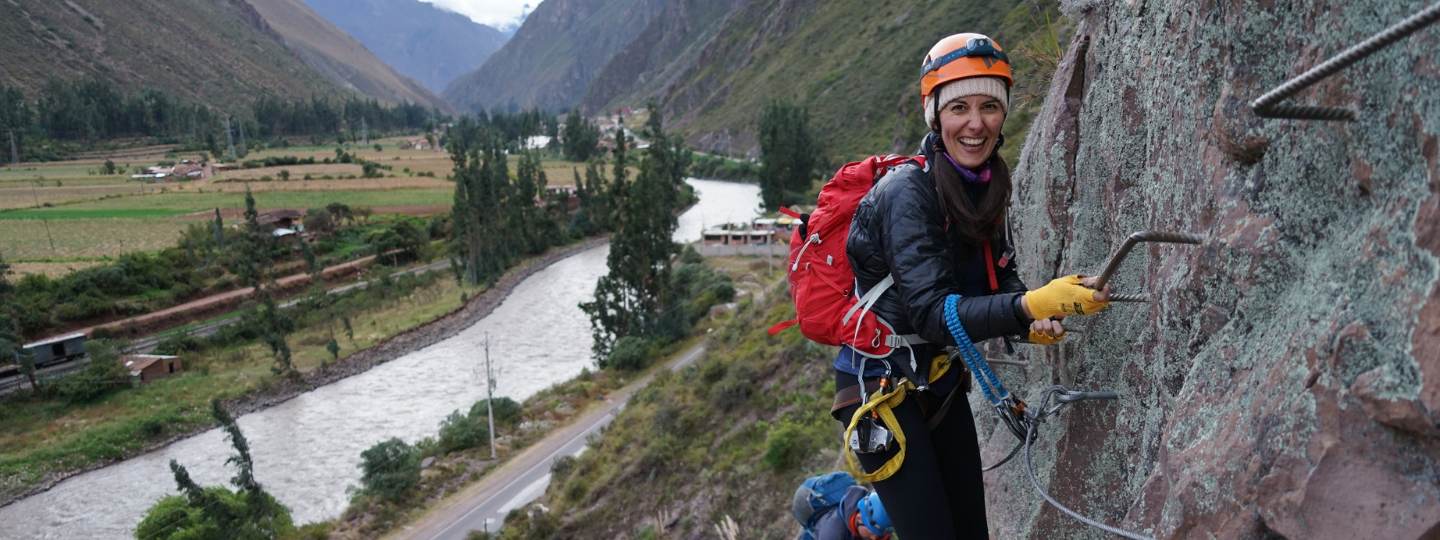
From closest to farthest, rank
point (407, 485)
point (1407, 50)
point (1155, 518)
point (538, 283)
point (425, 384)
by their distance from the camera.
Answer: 1. point (1407, 50)
2. point (1155, 518)
3. point (407, 485)
4. point (425, 384)
5. point (538, 283)

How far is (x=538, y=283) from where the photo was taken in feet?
199


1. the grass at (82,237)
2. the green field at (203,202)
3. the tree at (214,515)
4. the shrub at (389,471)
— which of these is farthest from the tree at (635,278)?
the green field at (203,202)

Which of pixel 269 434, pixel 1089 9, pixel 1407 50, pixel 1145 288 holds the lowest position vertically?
pixel 269 434

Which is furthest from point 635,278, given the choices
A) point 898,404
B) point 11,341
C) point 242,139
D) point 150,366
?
point 242,139

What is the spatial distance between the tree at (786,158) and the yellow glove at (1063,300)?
62986 mm

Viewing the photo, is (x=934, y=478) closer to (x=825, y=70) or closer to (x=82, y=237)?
(x=82, y=237)

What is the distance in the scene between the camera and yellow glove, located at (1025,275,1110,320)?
9.04 feet

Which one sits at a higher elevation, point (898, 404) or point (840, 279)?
point (840, 279)

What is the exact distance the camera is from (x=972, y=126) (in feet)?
10.9

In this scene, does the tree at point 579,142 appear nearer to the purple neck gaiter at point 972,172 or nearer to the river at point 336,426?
the river at point 336,426

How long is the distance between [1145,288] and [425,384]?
41.3 meters

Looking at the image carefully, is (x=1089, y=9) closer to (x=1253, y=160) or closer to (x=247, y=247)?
(x=1253, y=160)

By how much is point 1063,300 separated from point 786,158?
63.8m

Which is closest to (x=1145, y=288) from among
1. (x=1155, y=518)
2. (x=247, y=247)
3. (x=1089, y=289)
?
(x=1089, y=289)
